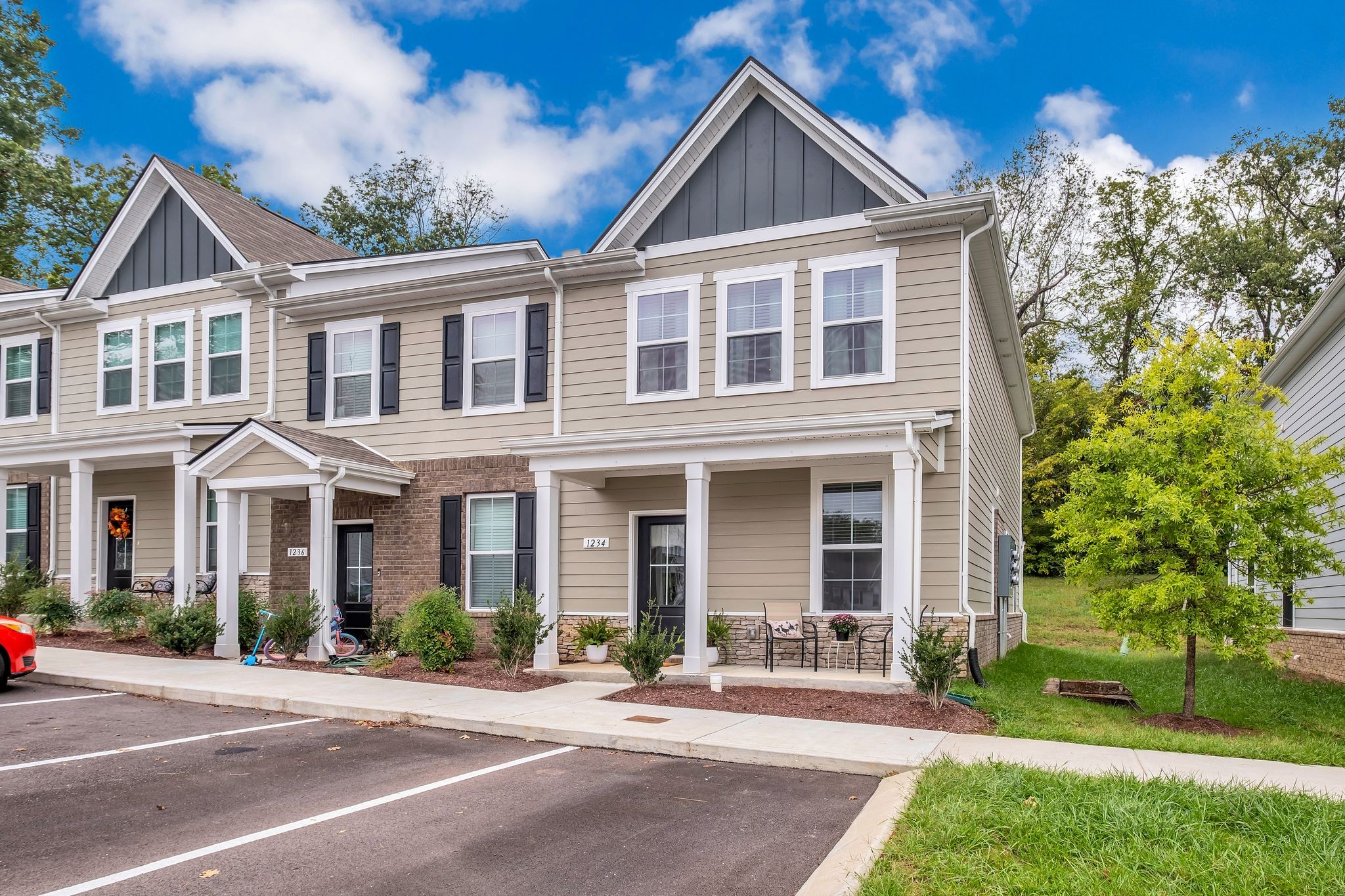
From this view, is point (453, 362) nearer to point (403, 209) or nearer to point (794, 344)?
point (794, 344)

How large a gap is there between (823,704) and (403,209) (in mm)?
30936

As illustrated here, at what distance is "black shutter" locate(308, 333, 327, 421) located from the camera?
15.8 meters

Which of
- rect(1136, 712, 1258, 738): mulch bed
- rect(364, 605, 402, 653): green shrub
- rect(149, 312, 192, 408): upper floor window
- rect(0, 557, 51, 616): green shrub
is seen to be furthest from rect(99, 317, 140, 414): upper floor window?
rect(1136, 712, 1258, 738): mulch bed

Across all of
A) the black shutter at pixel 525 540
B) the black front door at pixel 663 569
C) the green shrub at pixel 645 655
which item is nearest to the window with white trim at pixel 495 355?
the black shutter at pixel 525 540

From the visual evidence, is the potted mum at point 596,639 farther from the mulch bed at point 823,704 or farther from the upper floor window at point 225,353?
the upper floor window at point 225,353

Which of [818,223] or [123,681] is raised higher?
[818,223]

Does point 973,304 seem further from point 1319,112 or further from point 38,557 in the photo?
point 1319,112

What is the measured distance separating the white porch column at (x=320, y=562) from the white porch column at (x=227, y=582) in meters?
1.27

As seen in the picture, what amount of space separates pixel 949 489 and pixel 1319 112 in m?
28.2

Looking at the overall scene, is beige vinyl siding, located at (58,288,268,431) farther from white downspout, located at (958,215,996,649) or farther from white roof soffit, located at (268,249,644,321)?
white downspout, located at (958,215,996,649)

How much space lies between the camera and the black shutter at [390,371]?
50.5 feet

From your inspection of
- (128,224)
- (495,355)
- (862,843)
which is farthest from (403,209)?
(862,843)

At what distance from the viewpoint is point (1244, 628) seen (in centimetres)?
980

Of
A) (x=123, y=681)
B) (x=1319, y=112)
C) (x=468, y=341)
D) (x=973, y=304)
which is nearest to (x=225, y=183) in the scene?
(x=468, y=341)
